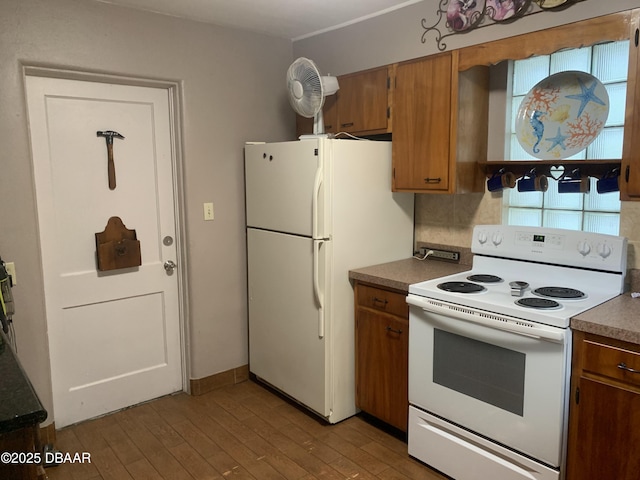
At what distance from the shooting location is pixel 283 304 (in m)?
2.95

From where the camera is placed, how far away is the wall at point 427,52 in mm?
2217

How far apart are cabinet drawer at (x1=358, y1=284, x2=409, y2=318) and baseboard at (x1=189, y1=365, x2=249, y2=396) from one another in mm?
1142

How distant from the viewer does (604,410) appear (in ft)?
5.79

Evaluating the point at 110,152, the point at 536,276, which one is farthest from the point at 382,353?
the point at 110,152

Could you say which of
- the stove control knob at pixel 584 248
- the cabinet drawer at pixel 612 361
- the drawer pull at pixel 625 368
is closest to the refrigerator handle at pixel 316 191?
the stove control knob at pixel 584 248

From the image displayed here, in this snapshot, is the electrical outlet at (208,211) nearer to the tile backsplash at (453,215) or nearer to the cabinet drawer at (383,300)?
the cabinet drawer at (383,300)

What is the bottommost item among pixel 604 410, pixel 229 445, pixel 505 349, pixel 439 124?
pixel 229 445

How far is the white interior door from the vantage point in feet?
8.70

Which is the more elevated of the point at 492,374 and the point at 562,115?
the point at 562,115

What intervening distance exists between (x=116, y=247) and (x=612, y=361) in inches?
98.7

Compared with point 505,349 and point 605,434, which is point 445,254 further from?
point 605,434

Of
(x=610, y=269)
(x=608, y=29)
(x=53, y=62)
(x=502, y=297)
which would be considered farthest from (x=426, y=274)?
(x=53, y=62)

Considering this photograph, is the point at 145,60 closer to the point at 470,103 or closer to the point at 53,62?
the point at 53,62

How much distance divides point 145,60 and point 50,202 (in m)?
0.94
